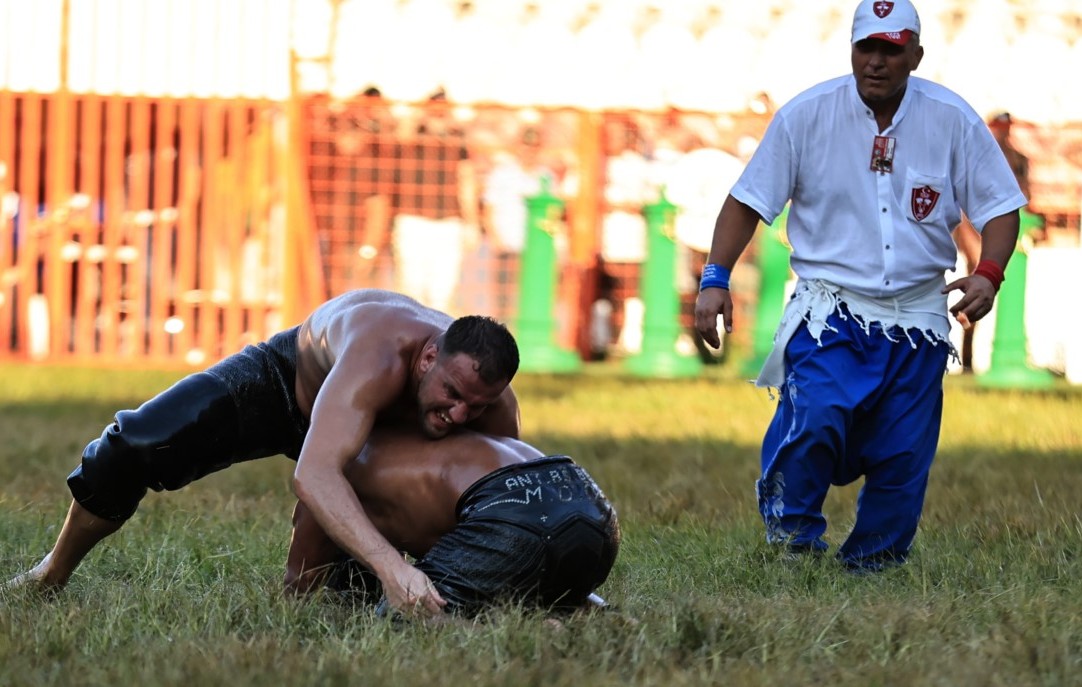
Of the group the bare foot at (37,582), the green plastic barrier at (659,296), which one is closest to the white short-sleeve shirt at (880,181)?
the bare foot at (37,582)

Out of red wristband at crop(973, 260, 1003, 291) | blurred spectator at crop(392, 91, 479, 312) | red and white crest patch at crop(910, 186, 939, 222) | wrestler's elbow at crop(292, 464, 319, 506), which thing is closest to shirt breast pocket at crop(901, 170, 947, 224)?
red and white crest patch at crop(910, 186, 939, 222)

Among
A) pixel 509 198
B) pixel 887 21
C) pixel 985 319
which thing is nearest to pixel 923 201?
pixel 887 21

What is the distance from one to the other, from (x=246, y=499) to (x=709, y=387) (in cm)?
537

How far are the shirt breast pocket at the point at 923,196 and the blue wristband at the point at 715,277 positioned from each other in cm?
58

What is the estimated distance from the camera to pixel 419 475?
4.43 meters

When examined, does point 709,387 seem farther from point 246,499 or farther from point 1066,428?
point 246,499

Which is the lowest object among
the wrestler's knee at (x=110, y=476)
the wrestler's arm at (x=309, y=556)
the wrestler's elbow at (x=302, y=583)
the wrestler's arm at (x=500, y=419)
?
the wrestler's elbow at (x=302, y=583)

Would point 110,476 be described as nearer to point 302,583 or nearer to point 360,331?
point 302,583

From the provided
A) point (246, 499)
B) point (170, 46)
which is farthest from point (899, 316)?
point (170, 46)

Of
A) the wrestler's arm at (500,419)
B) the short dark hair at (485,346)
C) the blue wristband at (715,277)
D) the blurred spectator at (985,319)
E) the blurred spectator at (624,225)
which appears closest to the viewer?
the short dark hair at (485,346)

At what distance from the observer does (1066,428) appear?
916 centimetres

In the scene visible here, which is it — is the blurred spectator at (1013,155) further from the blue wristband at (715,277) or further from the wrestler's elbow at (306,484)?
the wrestler's elbow at (306,484)

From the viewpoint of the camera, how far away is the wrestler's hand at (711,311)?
529cm

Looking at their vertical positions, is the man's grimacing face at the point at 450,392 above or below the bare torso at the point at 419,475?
above
